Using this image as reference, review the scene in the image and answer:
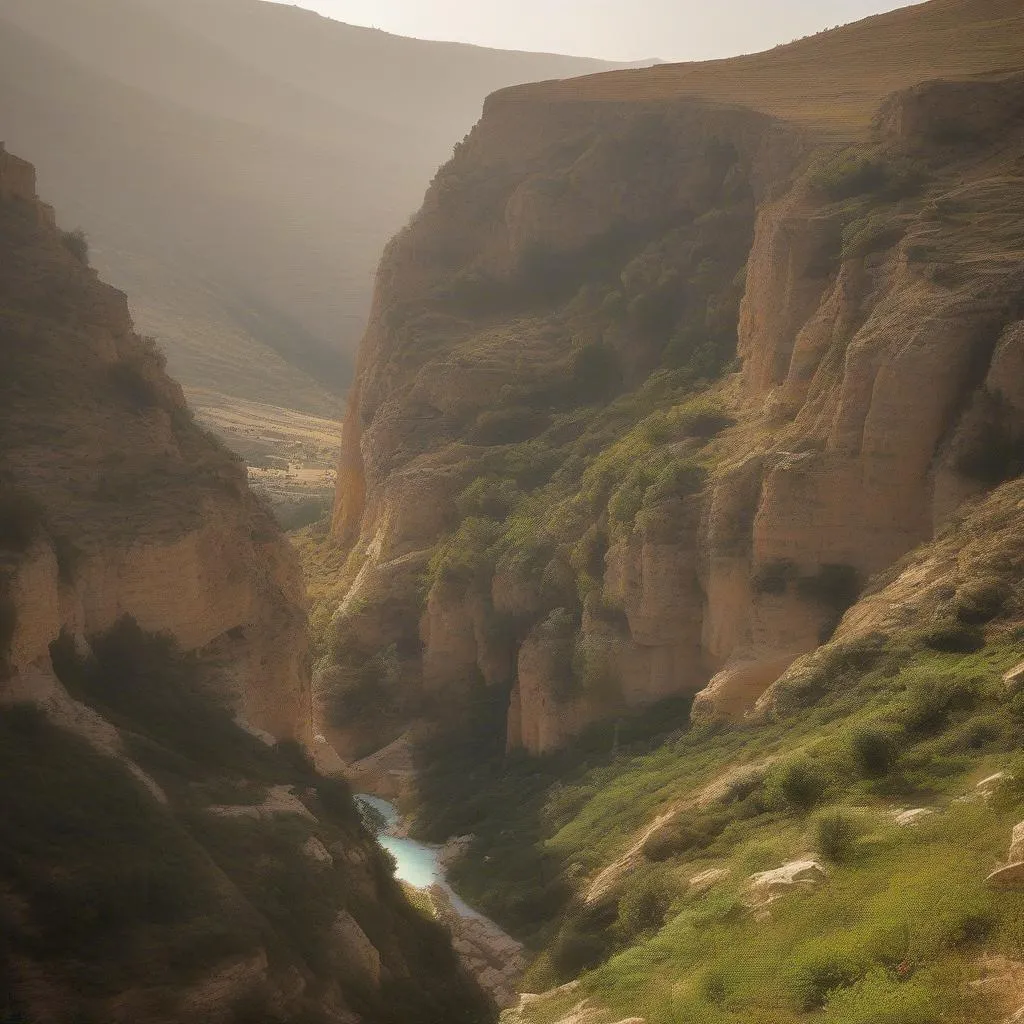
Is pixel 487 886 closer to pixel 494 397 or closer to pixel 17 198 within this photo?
pixel 17 198

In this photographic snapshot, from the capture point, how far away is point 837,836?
48.6 ft

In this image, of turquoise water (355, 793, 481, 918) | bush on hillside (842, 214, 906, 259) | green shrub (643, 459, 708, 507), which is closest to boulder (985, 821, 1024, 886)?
turquoise water (355, 793, 481, 918)

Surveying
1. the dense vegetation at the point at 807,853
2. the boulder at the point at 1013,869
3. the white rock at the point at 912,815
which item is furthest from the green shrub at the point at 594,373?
the boulder at the point at 1013,869

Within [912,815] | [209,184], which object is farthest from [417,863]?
[209,184]

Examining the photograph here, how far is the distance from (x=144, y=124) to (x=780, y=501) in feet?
384

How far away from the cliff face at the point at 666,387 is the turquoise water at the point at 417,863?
3.92 m

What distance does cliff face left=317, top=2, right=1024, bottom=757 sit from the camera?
2277cm

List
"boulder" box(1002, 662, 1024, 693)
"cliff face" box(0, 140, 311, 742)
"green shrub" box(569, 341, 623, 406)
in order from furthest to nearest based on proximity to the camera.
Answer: "green shrub" box(569, 341, 623, 406) → "cliff face" box(0, 140, 311, 742) → "boulder" box(1002, 662, 1024, 693)

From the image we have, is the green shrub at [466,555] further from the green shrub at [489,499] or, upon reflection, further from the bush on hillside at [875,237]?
the bush on hillside at [875,237]

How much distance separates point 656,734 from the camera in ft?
85.2

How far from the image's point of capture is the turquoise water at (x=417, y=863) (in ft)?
78.7

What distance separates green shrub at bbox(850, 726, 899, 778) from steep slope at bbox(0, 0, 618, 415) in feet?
244

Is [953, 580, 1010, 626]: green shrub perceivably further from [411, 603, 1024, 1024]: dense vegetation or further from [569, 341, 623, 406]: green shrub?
[569, 341, 623, 406]: green shrub

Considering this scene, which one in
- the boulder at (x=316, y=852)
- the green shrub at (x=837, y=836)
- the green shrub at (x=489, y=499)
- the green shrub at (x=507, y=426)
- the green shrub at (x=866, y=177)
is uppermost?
the green shrub at (x=866, y=177)
